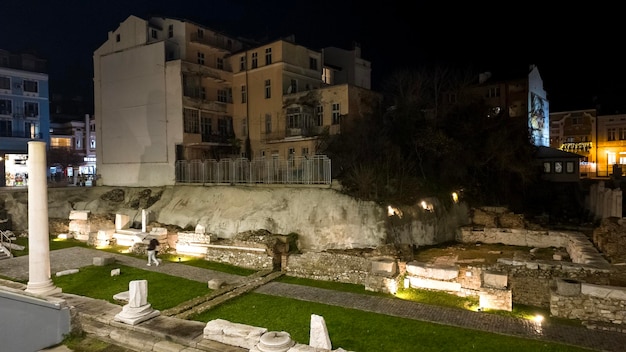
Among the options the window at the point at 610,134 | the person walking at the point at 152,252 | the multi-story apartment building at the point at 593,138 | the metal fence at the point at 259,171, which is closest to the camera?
the person walking at the point at 152,252

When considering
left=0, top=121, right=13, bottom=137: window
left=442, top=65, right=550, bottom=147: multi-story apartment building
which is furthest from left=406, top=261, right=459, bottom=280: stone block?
left=0, top=121, right=13, bottom=137: window

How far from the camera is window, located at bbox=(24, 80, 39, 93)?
134 ft

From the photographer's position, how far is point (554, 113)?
45.8m

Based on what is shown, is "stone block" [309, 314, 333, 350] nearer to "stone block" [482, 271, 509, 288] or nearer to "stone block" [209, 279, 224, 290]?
"stone block" [482, 271, 509, 288]

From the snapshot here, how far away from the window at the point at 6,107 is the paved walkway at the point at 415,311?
29.6 meters

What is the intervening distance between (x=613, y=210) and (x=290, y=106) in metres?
20.4

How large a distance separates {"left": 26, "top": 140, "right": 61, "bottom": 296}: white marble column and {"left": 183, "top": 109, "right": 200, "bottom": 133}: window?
55.3 feet

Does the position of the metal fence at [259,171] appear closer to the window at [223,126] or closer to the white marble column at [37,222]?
the window at [223,126]

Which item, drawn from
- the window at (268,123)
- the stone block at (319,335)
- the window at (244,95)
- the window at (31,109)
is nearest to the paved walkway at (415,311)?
the stone block at (319,335)

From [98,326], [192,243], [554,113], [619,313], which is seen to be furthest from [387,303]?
[554,113]

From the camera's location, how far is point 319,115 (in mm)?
27172

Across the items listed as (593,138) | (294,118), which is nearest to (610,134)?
(593,138)

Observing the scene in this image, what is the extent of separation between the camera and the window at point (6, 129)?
38.6 metres

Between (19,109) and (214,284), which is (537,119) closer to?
(214,284)
